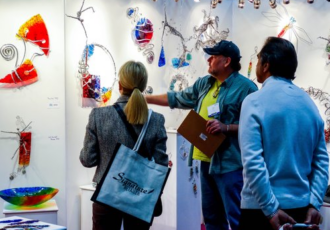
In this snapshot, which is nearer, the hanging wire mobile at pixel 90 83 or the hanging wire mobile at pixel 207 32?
the hanging wire mobile at pixel 90 83

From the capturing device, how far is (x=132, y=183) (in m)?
2.44

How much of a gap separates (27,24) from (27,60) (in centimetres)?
28

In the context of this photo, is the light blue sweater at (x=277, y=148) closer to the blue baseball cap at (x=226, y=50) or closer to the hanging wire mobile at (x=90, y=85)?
the blue baseball cap at (x=226, y=50)

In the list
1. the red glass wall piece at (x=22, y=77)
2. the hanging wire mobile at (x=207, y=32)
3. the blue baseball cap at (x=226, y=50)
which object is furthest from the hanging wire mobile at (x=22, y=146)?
the hanging wire mobile at (x=207, y=32)

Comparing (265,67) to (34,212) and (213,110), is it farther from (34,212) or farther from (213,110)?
(34,212)

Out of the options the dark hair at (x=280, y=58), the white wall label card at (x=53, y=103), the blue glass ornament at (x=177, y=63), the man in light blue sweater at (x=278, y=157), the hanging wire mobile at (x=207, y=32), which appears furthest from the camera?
the hanging wire mobile at (x=207, y=32)

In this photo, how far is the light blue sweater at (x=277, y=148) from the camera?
1824 mm

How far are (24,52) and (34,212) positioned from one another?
4.07 ft

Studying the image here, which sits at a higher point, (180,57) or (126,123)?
(180,57)

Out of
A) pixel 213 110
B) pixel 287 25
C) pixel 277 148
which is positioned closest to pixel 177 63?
pixel 287 25

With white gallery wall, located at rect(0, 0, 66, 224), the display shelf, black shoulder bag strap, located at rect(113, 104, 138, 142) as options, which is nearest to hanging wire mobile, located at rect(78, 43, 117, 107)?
white gallery wall, located at rect(0, 0, 66, 224)

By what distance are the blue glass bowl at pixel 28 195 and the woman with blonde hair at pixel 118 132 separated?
1.20 metres

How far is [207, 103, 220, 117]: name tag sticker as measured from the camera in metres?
2.90

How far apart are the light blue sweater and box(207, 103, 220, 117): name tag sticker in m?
0.99
